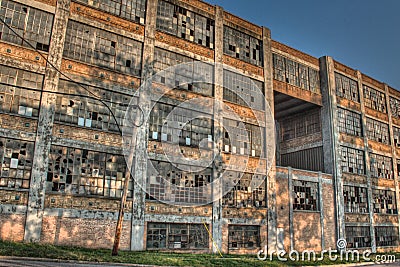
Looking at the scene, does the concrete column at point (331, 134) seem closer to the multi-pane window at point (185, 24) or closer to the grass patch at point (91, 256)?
the multi-pane window at point (185, 24)

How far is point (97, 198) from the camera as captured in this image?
58.6 feet

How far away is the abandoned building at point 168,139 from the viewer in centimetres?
1698

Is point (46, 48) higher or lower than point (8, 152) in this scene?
higher

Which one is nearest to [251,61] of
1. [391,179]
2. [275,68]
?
[275,68]

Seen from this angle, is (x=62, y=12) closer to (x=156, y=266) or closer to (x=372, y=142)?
(x=156, y=266)

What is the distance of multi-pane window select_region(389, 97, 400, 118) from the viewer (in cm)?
3615

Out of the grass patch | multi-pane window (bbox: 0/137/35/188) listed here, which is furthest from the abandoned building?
the grass patch

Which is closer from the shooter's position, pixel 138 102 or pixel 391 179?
pixel 138 102

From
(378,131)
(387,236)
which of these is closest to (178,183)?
(387,236)

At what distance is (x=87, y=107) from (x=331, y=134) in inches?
772

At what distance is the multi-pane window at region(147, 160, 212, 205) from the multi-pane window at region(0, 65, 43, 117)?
6.80 metres

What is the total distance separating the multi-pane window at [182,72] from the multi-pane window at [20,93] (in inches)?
262

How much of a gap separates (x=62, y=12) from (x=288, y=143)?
21597 millimetres

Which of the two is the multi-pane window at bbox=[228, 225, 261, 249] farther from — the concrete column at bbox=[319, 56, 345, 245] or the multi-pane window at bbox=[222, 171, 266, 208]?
the concrete column at bbox=[319, 56, 345, 245]
